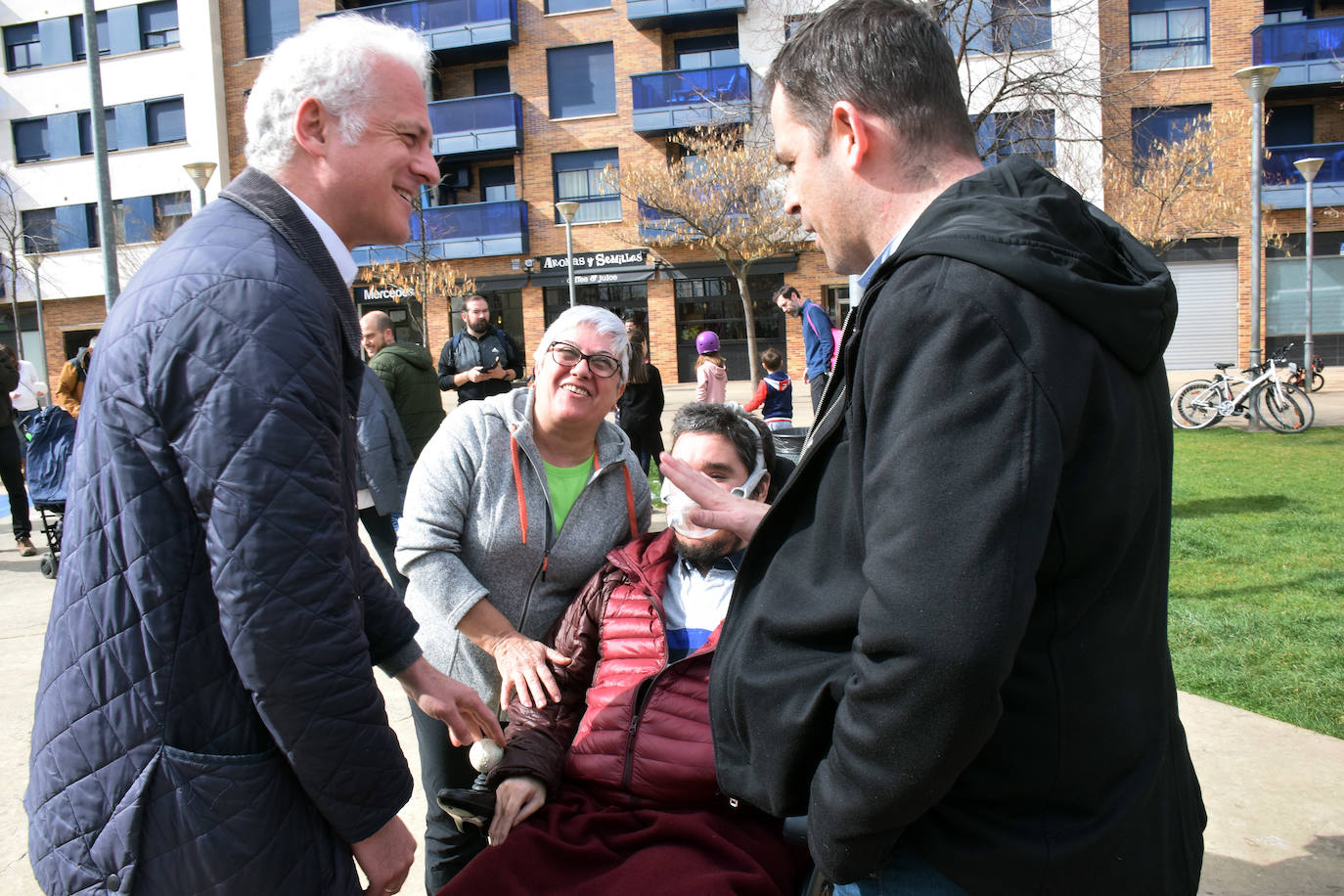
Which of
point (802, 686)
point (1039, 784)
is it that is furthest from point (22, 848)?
point (1039, 784)

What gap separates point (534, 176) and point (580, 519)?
2811cm

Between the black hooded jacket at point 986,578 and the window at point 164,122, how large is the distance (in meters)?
34.6

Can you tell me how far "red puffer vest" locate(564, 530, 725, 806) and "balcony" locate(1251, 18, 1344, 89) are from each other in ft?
96.2

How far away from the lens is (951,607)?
107 cm

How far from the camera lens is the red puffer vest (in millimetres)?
2176

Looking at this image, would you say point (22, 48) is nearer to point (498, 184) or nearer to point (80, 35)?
point (80, 35)

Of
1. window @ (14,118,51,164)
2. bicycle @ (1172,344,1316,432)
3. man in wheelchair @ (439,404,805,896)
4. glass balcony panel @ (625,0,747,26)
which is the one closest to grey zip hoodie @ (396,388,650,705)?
man in wheelchair @ (439,404,805,896)

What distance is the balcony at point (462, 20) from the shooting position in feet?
94.0

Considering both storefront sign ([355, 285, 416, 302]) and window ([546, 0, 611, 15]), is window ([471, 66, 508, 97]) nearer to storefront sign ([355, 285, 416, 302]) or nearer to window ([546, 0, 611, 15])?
window ([546, 0, 611, 15])

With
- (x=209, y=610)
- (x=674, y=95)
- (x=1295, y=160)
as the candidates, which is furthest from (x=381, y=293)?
(x=209, y=610)

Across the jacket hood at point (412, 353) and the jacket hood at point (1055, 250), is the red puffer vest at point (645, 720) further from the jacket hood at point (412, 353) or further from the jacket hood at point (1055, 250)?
the jacket hood at point (412, 353)

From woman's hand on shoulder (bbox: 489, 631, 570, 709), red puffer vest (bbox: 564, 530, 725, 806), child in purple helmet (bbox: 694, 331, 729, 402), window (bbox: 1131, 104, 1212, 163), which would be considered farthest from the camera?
window (bbox: 1131, 104, 1212, 163)

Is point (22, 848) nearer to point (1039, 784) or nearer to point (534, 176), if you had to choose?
point (1039, 784)

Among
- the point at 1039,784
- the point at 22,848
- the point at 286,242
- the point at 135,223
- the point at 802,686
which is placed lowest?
the point at 22,848
